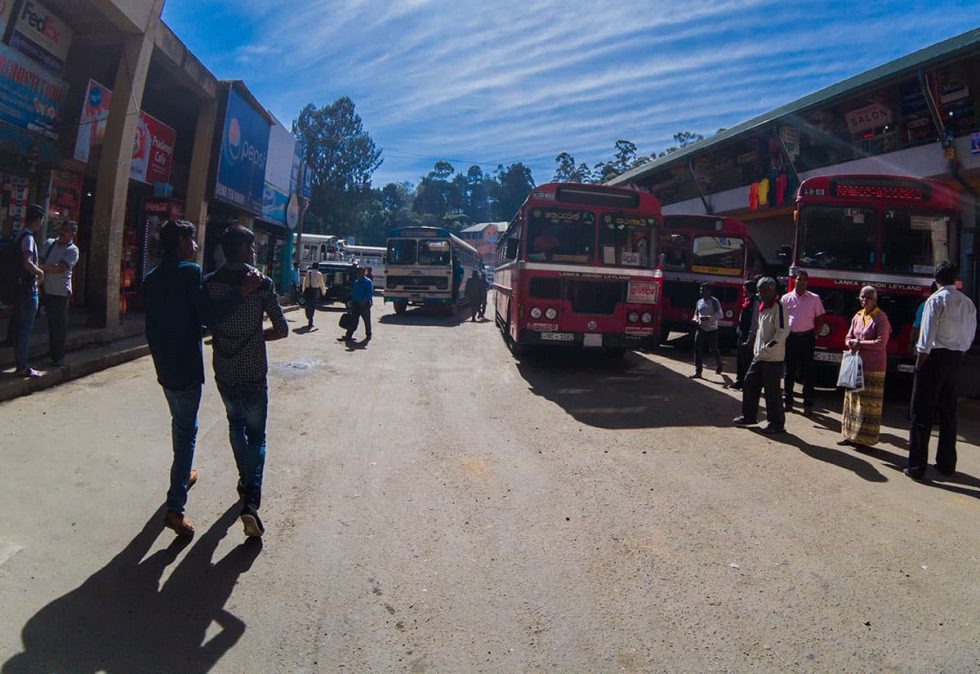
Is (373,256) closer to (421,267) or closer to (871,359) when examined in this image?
(421,267)

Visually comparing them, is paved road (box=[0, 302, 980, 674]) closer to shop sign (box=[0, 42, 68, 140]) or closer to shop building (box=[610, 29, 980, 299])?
shop sign (box=[0, 42, 68, 140])

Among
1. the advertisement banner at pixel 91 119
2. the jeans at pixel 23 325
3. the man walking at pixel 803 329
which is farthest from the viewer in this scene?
the advertisement banner at pixel 91 119

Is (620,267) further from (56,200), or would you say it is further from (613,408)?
(56,200)

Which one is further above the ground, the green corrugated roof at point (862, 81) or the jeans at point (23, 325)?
the green corrugated roof at point (862, 81)

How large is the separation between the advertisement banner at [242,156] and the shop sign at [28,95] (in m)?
3.92

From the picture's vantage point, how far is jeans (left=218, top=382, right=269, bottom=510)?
404 cm

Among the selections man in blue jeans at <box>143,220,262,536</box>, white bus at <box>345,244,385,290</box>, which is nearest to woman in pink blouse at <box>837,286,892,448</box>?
man in blue jeans at <box>143,220,262,536</box>

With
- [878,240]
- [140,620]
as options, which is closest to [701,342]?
[878,240]

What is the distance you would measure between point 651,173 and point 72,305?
2264 centimetres

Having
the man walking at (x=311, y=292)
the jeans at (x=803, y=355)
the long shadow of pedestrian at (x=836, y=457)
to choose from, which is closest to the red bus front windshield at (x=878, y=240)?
the jeans at (x=803, y=355)

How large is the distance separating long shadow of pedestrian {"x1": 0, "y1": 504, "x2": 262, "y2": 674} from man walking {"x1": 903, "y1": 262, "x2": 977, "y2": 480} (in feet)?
18.9

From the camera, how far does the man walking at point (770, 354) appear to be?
7.17 m

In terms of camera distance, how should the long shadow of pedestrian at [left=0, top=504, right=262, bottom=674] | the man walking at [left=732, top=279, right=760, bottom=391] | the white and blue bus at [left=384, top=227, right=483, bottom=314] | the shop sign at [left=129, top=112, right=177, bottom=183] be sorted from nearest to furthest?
the long shadow of pedestrian at [left=0, top=504, right=262, bottom=674]
the man walking at [left=732, top=279, right=760, bottom=391]
the shop sign at [left=129, top=112, right=177, bottom=183]
the white and blue bus at [left=384, top=227, right=483, bottom=314]

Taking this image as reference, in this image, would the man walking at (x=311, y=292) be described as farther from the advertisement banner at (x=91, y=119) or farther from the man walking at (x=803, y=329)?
the man walking at (x=803, y=329)
